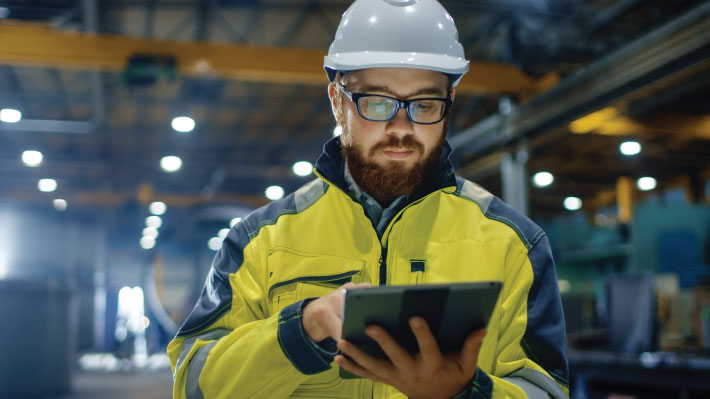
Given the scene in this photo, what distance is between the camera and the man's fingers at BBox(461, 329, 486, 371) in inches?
38.3

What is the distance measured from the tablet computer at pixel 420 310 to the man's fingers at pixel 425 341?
2 cm

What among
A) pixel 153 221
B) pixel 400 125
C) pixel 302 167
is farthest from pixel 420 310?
pixel 153 221

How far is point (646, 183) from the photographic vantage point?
13984 millimetres

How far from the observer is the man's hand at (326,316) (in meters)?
1.03

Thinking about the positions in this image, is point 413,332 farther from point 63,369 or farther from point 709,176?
point 709,176

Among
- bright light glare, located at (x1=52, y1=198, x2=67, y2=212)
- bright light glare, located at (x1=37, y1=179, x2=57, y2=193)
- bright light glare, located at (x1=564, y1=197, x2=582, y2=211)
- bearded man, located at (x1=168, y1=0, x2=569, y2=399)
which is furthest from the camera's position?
bright light glare, located at (x1=52, y1=198, x2=67, y2=212)

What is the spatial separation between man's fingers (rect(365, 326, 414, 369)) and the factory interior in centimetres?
68

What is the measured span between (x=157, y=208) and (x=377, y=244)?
17724 millimetres

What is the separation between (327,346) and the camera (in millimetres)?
1119

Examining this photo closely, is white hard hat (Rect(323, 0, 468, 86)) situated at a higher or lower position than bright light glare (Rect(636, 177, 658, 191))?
lower

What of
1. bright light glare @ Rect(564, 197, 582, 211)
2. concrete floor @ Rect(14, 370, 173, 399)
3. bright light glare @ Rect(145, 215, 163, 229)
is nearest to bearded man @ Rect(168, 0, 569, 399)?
concrete floor @ Rect(14, 370, 173, 399)

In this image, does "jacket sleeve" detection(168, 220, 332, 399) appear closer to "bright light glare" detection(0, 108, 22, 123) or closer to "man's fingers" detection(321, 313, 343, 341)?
"man's fingers" detection(321, 313, 343, 341)

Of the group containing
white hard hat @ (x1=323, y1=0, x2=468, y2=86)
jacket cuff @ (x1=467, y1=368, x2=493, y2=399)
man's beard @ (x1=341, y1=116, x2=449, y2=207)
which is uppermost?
white hard hat @ (x1=323, y1=0, x2=468, y2=86)

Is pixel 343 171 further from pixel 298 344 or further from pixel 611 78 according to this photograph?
pixel 611 78
